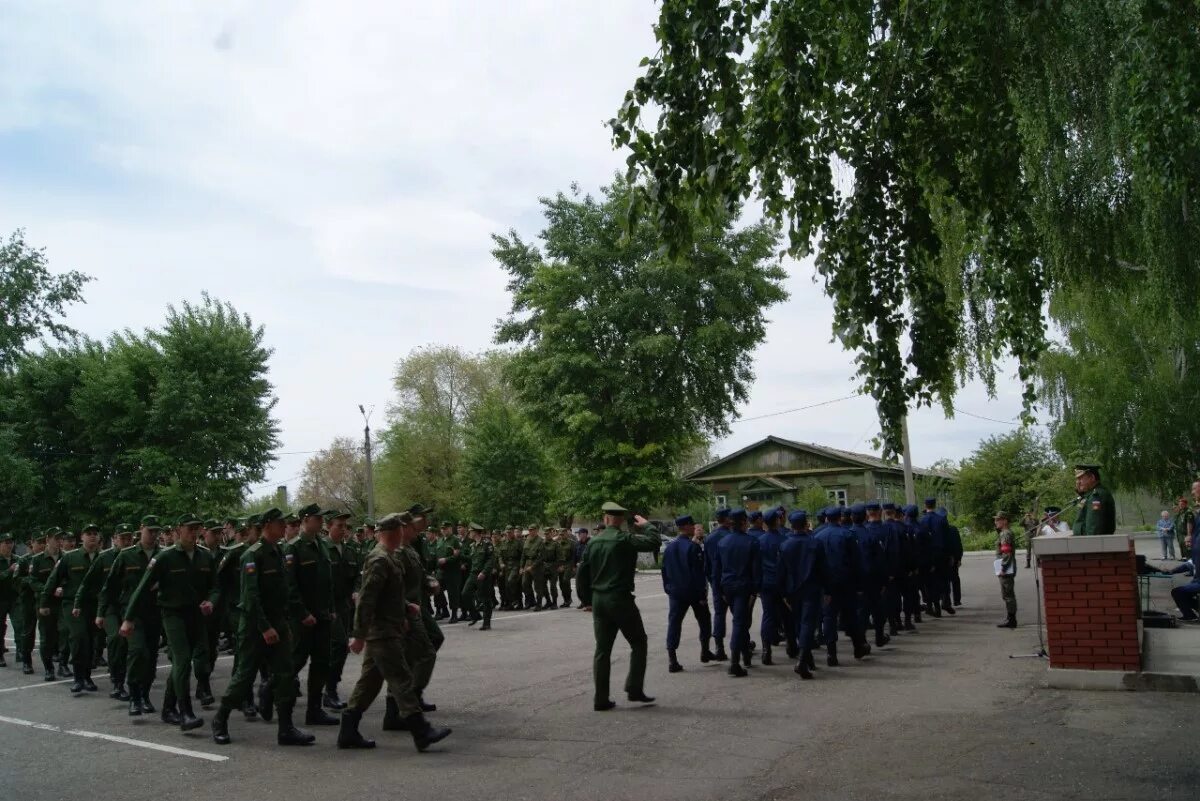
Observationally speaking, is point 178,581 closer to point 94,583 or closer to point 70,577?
point 94,583

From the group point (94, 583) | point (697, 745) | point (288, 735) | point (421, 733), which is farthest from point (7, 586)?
point (697, 745)

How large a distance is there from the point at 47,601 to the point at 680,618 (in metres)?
8.82

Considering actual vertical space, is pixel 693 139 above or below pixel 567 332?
below

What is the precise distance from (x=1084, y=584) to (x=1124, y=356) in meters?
15.4

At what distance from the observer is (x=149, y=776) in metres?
7.29

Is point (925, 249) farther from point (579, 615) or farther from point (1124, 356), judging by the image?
point (1124, 356)

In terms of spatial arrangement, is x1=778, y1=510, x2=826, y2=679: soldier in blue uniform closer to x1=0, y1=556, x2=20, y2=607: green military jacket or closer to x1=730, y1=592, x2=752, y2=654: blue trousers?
x1=730, y1=592, x2=752, y2=654: blue trousers

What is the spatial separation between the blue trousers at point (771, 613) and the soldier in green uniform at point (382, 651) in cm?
504

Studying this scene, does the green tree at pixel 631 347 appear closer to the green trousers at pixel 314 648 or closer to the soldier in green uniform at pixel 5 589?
the soldier in green uniform at pixel 5 589

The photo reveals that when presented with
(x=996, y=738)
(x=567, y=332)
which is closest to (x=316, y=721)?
(x=996, y=738)

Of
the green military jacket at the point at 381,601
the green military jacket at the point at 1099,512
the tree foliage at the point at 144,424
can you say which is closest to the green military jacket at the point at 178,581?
the green military jacket at the point at 381,601

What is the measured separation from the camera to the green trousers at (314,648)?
9156 millimetres

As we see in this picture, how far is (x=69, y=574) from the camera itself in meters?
12.9

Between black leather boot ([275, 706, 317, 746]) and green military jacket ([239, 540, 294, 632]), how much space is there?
0.75 meters
